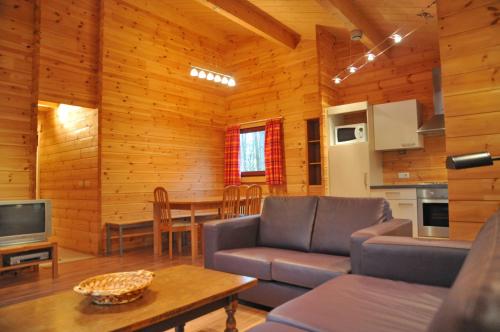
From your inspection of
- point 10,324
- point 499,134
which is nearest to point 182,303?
point 10,324

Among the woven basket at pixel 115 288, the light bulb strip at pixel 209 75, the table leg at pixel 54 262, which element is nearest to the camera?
the woven basket at pixel 115 288

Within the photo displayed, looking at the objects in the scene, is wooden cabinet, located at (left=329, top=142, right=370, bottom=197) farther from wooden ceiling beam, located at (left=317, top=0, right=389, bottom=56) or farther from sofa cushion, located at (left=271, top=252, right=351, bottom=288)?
sofa cushion, located at (left=271, top=252, right=351, bottom=288)

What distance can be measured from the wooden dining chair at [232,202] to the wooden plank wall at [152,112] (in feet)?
5.08

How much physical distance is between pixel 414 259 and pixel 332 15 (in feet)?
12.3

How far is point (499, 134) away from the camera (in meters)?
2.32

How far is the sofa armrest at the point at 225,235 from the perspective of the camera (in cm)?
284

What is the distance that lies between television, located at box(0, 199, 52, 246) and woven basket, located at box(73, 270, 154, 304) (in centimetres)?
249

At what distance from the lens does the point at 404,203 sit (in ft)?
14.3

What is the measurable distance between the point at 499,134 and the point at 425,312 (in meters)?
1.62

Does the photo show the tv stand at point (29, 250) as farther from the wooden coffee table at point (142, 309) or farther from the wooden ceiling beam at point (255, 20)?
the wooden ceiling beam at point (255, 20)

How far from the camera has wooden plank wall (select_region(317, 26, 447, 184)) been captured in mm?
4793

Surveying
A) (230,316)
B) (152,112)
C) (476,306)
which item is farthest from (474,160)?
(152,112)

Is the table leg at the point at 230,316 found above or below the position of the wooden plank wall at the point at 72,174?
below

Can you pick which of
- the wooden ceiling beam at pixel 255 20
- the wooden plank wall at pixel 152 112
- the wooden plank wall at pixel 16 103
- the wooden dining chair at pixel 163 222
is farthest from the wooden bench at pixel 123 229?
the wooden ceiling beam at pixel 255 20
